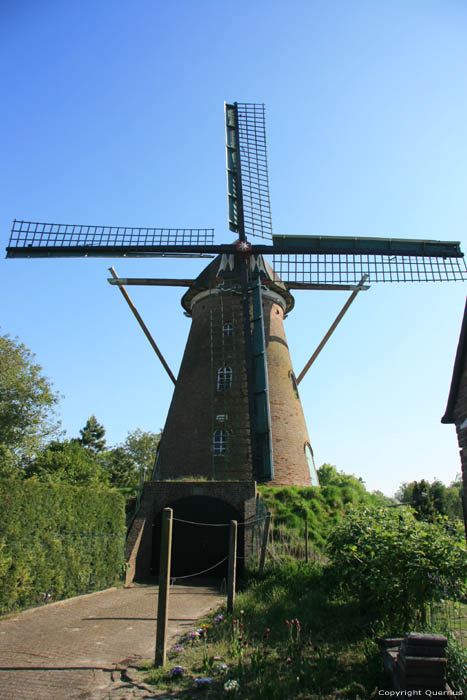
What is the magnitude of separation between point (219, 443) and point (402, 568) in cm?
1029

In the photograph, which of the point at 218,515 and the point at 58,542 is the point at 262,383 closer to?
the point at 218,515

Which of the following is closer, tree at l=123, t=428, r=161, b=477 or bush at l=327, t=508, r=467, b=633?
bush at l=327, t=508, r=467, b=633

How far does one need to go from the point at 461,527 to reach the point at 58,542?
8.07m

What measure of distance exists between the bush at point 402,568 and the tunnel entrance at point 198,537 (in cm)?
799

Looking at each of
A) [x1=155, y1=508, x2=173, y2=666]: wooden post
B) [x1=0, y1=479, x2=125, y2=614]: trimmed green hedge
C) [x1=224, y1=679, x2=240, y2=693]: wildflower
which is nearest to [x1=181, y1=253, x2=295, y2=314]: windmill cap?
[x1=0, y1=479, x2=125, y2=614]: trimmed green hedge

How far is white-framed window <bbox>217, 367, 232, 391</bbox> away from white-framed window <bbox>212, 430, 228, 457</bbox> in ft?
5.42

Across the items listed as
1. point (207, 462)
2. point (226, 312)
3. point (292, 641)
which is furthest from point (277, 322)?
point (292, 641)

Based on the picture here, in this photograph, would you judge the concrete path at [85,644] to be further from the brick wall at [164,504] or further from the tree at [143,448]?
the tree at [143,448]

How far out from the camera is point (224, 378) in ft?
56.5

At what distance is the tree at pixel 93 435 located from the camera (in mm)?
50406

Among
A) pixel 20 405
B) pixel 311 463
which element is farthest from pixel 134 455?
pixel 311 463

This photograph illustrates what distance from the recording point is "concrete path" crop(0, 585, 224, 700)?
5.21 meters

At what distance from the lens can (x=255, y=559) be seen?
504 inches

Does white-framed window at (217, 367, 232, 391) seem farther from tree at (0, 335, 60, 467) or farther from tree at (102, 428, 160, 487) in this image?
tree at (102, 428, 160, 487)
